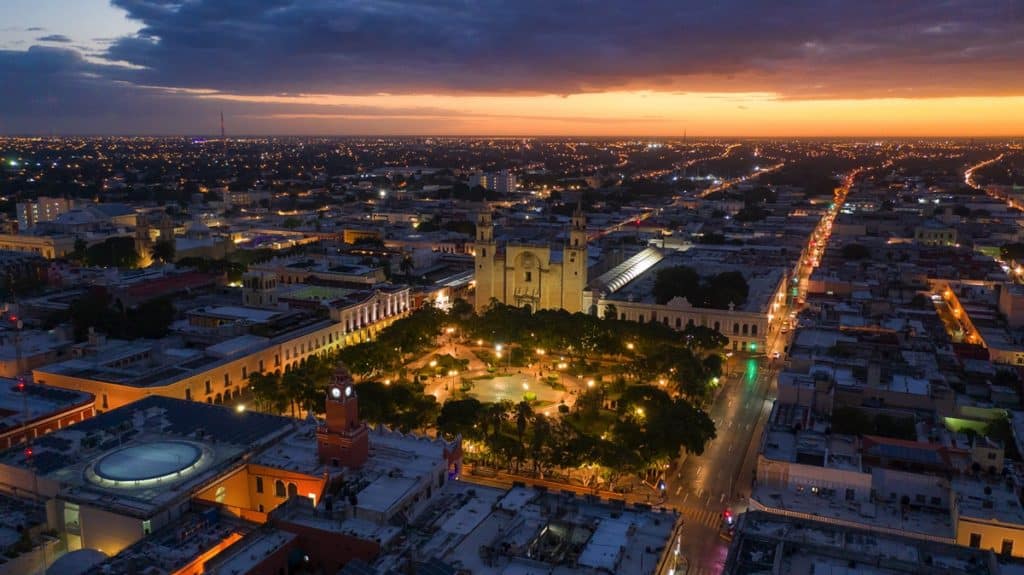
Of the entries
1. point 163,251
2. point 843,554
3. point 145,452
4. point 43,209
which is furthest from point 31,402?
point 43,209

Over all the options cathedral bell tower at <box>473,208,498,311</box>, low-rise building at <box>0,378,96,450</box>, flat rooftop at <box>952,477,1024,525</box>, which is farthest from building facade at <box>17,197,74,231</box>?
flat rooftop at <box>952,477,1024,525</box>

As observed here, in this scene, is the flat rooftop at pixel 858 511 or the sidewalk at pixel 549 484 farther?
the sidewalk at pixel 549 484

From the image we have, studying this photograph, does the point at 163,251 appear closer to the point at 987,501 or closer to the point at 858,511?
the point at 858,511

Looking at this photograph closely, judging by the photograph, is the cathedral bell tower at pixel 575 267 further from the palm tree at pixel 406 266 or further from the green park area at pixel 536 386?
the palm tree at pixel 406 266

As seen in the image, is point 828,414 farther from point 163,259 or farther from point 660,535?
point 163,259

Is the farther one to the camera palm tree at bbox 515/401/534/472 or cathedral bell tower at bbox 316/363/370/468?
palm tree at bbox 515/401/534/472

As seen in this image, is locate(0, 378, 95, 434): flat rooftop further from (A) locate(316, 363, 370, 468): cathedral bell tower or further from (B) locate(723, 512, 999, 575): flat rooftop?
(B) locate(723, 512, 999, 575): flat rooftop

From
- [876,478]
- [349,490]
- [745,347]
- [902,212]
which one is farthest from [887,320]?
[902,212]

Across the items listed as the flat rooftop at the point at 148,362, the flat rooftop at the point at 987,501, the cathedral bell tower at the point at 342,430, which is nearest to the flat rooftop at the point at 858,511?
the flat rooftop at the point at 987,501
